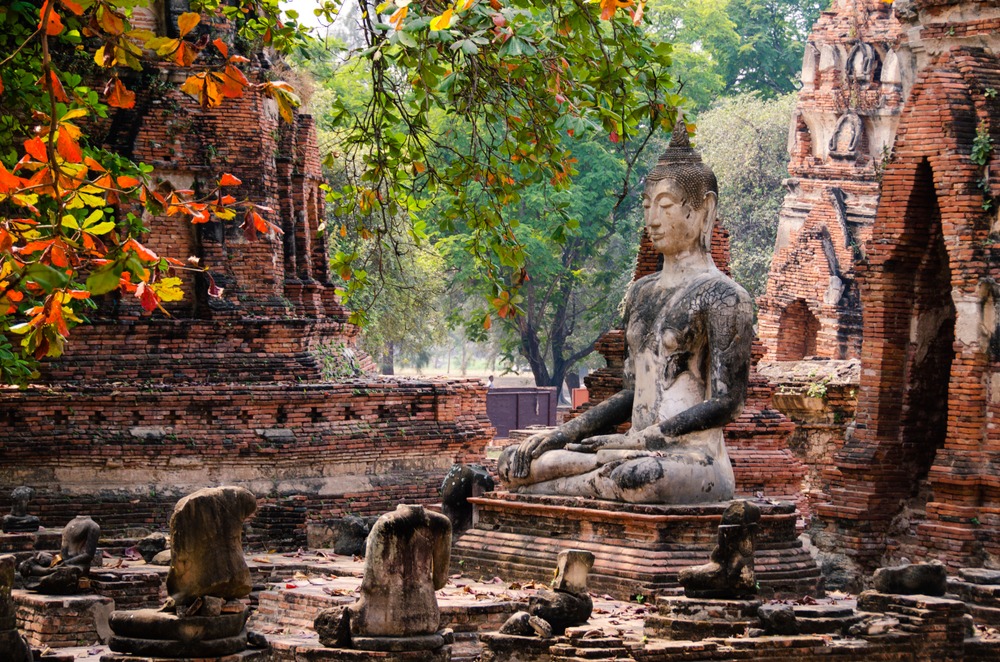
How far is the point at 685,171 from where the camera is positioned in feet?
31.4

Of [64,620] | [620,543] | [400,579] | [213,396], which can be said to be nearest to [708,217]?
[620,543]

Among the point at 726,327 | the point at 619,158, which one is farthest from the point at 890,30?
the point at 726,327

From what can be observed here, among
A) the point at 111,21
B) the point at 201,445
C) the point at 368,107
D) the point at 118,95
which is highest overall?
the point at 368,107

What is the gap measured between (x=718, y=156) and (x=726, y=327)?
981 inches

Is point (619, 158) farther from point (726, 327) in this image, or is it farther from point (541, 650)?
point (541, 650)

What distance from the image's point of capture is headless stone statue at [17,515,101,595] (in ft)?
28.5

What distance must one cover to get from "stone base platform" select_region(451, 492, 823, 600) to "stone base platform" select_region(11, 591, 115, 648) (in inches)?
101

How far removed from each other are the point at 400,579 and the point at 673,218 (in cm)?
415

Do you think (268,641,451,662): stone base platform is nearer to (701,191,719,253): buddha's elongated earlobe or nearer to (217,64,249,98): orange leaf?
(217,64,249,98): orange leaf

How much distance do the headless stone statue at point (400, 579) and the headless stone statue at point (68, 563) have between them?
10.2ft

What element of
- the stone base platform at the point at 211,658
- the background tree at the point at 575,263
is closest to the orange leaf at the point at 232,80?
the stone base platform at the point at 211,658

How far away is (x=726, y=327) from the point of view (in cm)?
A: 914

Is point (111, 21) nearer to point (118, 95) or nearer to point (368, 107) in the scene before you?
point (118, 95)

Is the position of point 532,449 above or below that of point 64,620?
above
